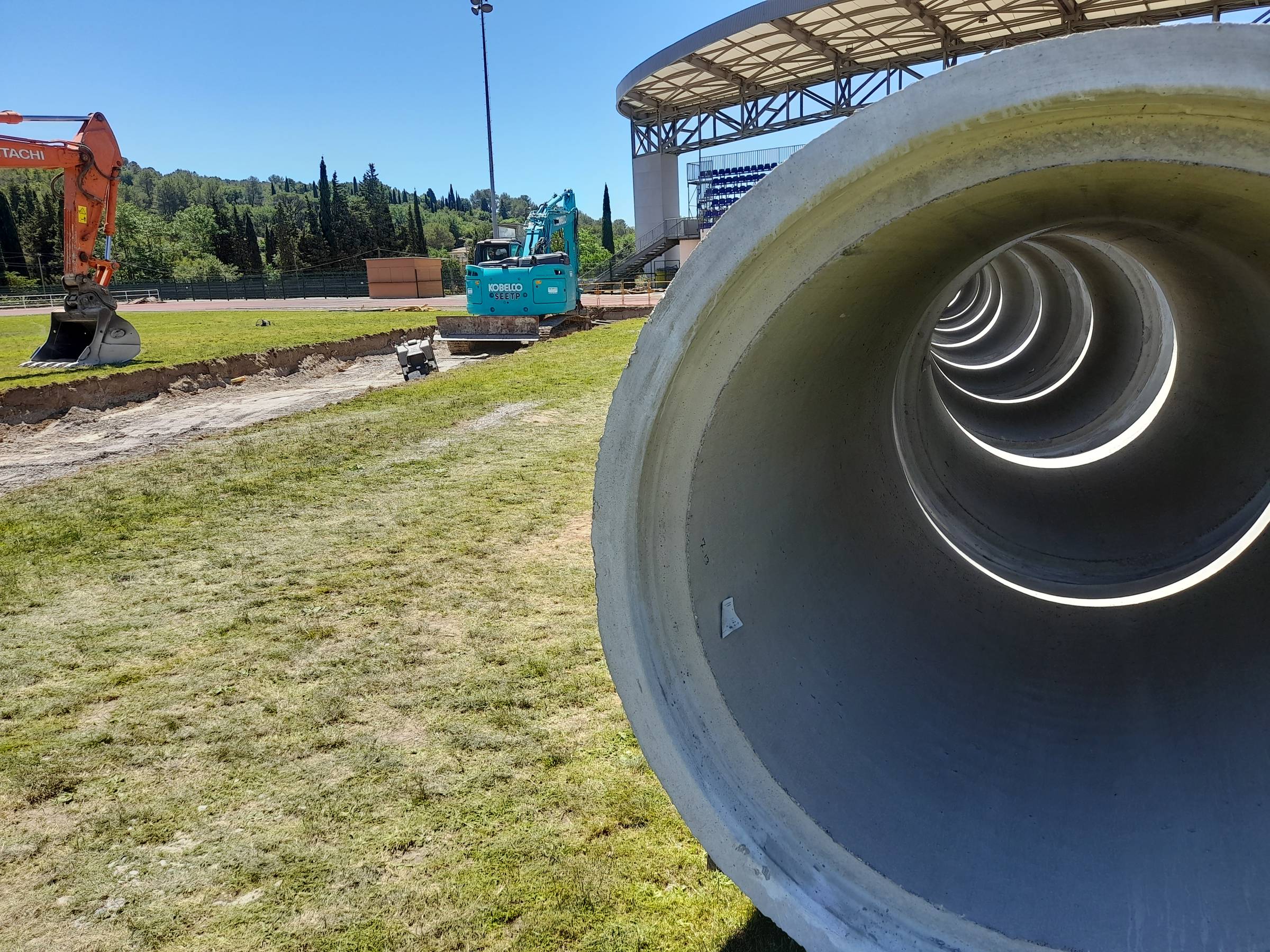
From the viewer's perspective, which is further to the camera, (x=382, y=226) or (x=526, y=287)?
(x=382, y=226)

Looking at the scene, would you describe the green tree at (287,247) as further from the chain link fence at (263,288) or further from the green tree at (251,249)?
the chain link fence at (263,288)

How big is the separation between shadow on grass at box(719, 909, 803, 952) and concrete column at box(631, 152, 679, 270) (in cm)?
4311

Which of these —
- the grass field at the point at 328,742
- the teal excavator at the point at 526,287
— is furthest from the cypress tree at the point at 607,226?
the grass field at the point at 328,742

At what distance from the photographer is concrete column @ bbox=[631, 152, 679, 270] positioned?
144 ft

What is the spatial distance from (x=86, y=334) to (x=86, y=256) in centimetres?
158

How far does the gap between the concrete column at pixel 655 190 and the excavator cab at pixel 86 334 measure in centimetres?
3054

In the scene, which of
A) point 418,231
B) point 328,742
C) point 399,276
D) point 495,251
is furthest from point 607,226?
point 328,742

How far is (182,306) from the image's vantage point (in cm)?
4581

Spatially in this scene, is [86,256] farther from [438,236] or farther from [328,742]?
[438,236]

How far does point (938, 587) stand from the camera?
3230 millimetres

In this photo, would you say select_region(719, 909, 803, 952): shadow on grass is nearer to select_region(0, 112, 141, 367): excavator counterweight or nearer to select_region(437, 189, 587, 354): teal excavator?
select_region(0, 112, 141, 367): excavator counterweight

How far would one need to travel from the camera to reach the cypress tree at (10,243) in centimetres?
6706

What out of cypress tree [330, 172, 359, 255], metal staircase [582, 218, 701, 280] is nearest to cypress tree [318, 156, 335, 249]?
cypress tree [330, 172, 359, 255]

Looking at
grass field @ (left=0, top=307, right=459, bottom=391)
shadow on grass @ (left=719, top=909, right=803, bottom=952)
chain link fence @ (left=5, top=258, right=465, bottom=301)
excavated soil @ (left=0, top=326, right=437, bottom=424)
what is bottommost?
shadow on grass @ (left=719, top=909, right=803, bottom=952)
